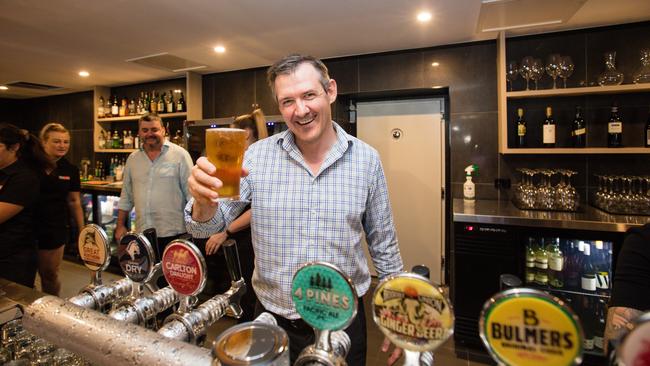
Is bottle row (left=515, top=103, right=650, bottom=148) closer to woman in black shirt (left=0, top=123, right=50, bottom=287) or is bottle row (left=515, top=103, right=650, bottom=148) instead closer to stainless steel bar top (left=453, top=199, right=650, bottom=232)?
stainless steel bar top (left=453, top=199, right=650, bottom=232)

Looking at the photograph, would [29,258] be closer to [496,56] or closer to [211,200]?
[211,200]

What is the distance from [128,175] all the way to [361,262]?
2.30 metres

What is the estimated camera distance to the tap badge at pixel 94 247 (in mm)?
772

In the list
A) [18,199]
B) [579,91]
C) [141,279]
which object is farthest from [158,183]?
[579,91]

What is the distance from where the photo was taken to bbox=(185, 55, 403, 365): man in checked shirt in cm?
103

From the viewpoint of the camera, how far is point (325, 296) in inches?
19.5

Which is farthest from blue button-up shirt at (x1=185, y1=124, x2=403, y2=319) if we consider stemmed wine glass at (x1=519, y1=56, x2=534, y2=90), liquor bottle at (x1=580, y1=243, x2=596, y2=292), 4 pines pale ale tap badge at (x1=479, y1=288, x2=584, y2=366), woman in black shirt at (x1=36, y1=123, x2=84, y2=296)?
stemmed wine glass at (x1=519, y1=56, x2=534, y2=90)

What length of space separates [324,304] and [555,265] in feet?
8.57

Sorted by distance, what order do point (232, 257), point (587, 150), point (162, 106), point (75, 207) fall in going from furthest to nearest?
point (162, 106)
point (75, 207)
point (587, 150)
point (232, 257)

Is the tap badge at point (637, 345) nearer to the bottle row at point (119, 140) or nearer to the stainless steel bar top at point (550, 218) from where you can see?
the stainless steel bar top at point (550, 218)

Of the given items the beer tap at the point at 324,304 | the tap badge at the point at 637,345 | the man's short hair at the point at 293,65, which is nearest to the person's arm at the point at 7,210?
the man's short hair at the point at 293,65

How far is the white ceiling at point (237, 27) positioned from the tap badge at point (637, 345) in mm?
2297

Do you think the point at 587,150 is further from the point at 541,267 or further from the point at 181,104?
the point at 181,104

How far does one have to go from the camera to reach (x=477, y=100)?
3.18m
